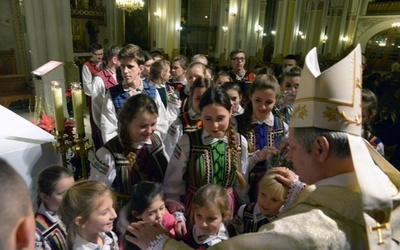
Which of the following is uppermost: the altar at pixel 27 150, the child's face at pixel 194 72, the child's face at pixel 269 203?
the child's face at pixel 194 72

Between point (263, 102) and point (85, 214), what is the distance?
65.8 inches

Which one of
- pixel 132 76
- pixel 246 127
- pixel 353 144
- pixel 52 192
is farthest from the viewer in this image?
pixel 132 76

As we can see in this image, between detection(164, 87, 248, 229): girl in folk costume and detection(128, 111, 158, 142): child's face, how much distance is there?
0.27 metres

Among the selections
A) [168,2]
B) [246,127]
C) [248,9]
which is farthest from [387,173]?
[248,9]

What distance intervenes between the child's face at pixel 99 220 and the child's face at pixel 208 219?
521 mm

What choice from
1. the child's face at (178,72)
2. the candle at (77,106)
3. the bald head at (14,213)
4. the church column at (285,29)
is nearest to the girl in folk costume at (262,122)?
the candle at (77,106)

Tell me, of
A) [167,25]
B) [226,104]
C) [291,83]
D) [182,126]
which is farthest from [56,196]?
[167,25]

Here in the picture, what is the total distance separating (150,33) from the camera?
1344 cm

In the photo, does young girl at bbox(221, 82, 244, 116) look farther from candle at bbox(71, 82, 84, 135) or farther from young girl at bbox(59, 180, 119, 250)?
young girl at bbox(59, 180, 119, 250)

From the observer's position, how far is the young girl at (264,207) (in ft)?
5.54

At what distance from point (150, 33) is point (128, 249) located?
511 inches

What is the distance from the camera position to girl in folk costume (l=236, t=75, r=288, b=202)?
8.20 feet

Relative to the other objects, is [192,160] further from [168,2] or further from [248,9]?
→ [248,9]

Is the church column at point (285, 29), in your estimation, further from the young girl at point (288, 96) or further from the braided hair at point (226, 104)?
the braided hair at point (226, 104)
